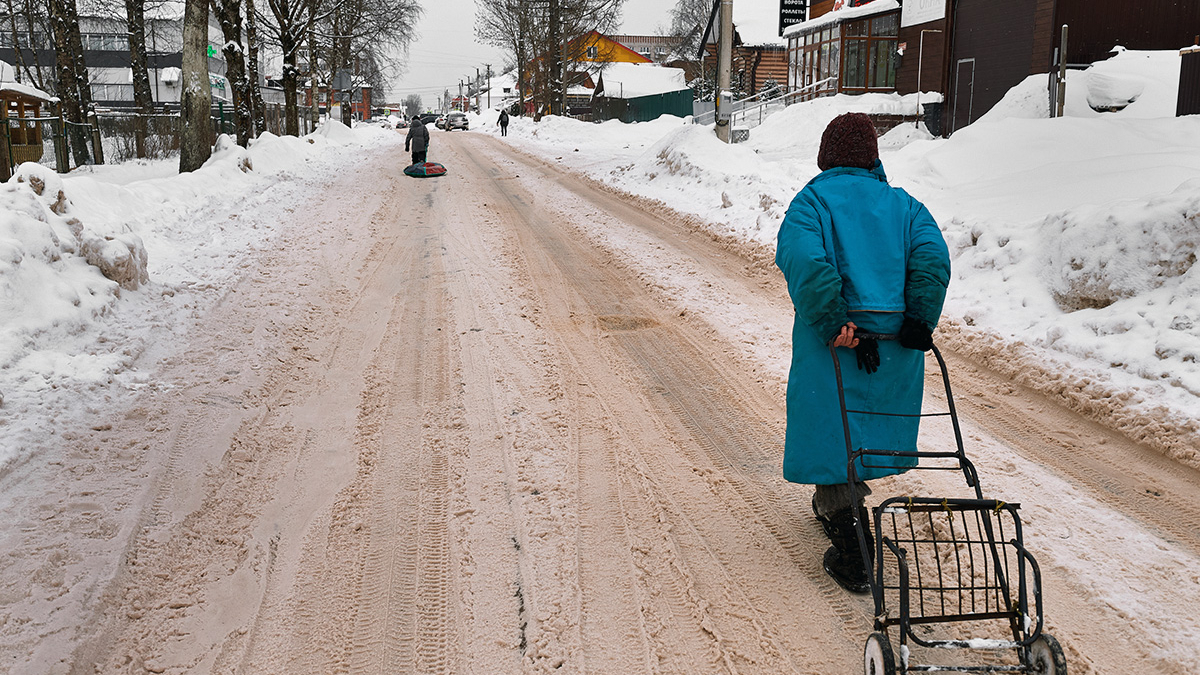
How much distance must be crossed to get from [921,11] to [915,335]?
2673 centimetres

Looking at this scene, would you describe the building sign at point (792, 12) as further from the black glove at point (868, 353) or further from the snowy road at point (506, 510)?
the black glove at point (868, 353)

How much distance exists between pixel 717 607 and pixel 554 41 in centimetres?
4283

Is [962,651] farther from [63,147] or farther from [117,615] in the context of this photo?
[63,147]

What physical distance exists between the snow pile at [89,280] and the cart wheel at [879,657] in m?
3.95

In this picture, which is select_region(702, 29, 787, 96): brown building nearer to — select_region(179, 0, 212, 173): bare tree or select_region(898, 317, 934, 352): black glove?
select_region(179, 0, 212, 173): bare tree

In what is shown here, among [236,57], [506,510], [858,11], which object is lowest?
[506,510]

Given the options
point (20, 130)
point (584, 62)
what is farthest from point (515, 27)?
point (20, 130)

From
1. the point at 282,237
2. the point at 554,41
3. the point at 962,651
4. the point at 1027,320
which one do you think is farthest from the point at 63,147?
the point at 554,41

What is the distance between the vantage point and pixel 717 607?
3.08 m

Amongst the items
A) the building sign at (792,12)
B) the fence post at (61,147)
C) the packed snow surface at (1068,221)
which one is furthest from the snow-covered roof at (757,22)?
the fence post at (61,147)

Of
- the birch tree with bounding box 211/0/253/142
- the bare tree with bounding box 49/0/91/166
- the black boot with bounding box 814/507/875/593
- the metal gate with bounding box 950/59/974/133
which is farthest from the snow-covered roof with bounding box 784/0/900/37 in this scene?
the black boot with bounding box 814/507/875/593

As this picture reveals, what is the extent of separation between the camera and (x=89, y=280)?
6.48 meters

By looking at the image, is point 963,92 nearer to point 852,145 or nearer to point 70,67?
point 70,67

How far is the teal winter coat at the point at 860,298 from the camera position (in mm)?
3002
